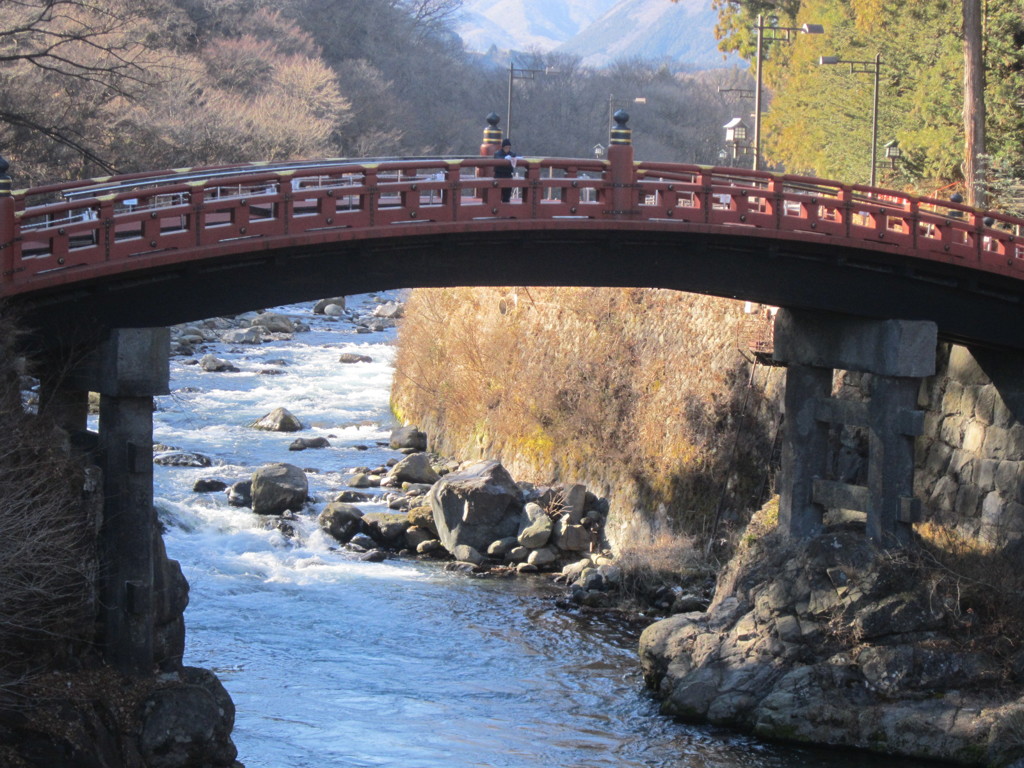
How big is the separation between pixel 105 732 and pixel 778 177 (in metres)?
15.6

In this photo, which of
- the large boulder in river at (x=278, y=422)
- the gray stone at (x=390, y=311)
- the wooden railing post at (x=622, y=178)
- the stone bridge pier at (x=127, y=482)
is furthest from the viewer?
the gray stone at (x=390, y=311)

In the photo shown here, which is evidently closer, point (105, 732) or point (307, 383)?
point (105, 732)

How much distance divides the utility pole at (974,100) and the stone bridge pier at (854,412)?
9.82 m

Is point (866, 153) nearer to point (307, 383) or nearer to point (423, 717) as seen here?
point (307, 383)

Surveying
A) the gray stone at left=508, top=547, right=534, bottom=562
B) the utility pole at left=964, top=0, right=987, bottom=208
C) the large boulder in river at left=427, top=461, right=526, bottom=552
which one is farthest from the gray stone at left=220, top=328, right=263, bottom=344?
the utility pole at left=964, top=0, right=987, bottom=208

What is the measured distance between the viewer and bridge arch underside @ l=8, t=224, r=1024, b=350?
71.4ft

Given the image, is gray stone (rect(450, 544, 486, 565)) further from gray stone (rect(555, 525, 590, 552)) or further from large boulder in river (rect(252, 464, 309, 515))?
large boulder in river (rect(252, 464, 309, 515))

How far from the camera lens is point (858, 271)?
88.3 ft

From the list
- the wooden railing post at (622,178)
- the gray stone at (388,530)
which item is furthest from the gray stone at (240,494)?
the wooden railing post at (622,178)

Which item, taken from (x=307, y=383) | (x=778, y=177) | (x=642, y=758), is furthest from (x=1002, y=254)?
(x=307, y=383)

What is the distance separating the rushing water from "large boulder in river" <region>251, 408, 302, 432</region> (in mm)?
4571

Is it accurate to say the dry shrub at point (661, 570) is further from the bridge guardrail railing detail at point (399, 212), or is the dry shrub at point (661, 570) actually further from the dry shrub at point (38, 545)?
the dry shrub at point (38, 545)

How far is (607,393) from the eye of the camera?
37.6 m

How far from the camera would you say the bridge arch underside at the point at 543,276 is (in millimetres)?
21766
